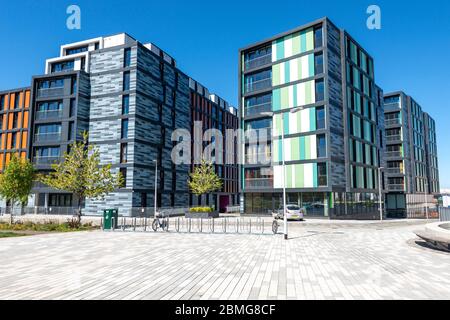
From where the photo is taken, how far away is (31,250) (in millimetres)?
13062

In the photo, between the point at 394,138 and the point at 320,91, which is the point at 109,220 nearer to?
the point at 320,91

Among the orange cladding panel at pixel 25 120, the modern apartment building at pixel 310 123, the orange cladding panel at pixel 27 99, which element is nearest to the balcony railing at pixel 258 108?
the modern apartment building at pixel 310 123

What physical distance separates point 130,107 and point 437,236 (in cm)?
3524

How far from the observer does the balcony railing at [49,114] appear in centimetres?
4256

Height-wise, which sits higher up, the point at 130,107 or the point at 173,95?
the point at 173,95

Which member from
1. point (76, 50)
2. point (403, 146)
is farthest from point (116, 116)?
point (403, 146)

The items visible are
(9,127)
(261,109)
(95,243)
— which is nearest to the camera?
(95,243)

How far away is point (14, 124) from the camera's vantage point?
4716cm

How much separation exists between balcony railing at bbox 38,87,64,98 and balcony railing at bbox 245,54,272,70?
86.6 feet

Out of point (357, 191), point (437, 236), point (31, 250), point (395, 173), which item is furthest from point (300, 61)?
point (395, 173)

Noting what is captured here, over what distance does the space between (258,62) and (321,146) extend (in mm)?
14654

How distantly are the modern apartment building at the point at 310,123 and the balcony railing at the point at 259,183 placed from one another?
13 centimetres

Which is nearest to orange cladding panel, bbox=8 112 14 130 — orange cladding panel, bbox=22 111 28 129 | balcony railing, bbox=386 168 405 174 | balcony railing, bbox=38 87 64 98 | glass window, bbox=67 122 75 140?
orange cladding panel, bbox=22 111 28 129

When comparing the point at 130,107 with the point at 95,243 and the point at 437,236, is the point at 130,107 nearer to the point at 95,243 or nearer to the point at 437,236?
the point at 95,243
